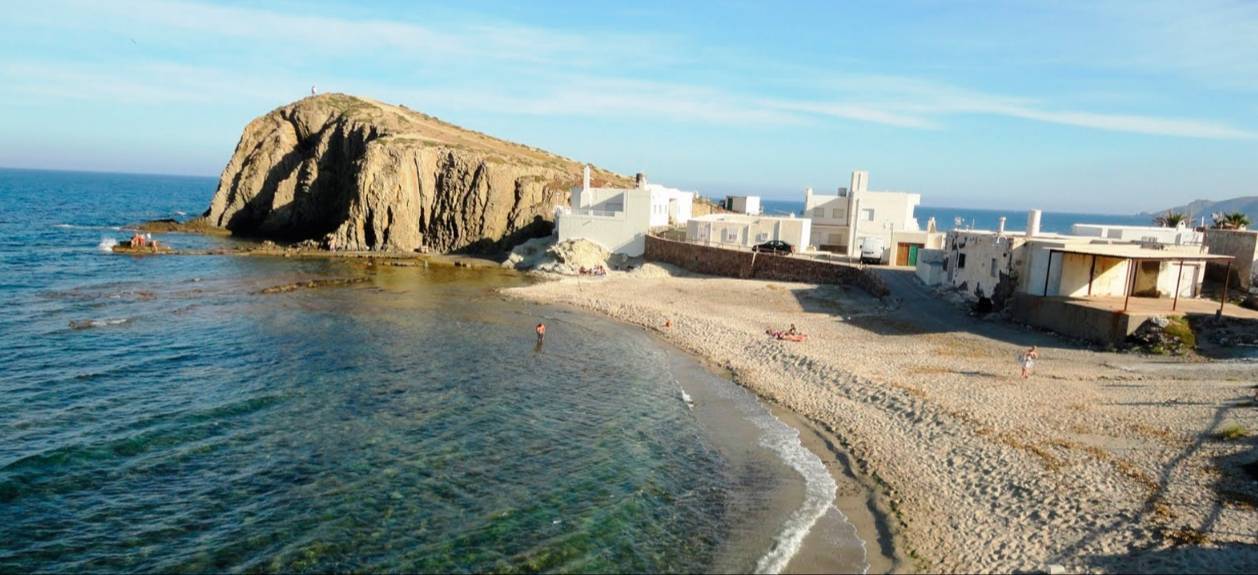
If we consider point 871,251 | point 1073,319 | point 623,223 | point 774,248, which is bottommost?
point 1073,319

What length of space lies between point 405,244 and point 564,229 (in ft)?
60.7

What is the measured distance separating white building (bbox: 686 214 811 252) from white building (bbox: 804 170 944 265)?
369cm

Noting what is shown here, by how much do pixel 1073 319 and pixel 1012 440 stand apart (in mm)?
13015

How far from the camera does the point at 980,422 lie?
2052 centimetres

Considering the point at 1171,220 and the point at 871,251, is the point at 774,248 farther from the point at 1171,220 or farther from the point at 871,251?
the point at 1171,220

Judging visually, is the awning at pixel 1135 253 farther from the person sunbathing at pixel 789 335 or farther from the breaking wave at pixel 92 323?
the breaking wave at pixel 92 323

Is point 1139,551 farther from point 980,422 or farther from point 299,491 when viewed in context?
point 299,491

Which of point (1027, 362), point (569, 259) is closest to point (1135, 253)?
point (1027, 362)

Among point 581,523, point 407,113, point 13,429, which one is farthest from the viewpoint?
point 407,113

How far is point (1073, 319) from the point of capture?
95.5 feet

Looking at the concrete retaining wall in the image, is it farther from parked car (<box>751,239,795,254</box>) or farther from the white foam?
parked car (<box>751,239,795,254</box>)

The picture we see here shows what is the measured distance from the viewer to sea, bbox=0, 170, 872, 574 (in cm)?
1481

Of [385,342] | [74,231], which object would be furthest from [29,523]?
[74,231]

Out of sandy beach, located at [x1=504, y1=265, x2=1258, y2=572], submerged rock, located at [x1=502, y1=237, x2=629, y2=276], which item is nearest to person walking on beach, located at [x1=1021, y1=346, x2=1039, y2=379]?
sandy beach, located at [x1=504, y1=265, x2=1258, y2=572]
